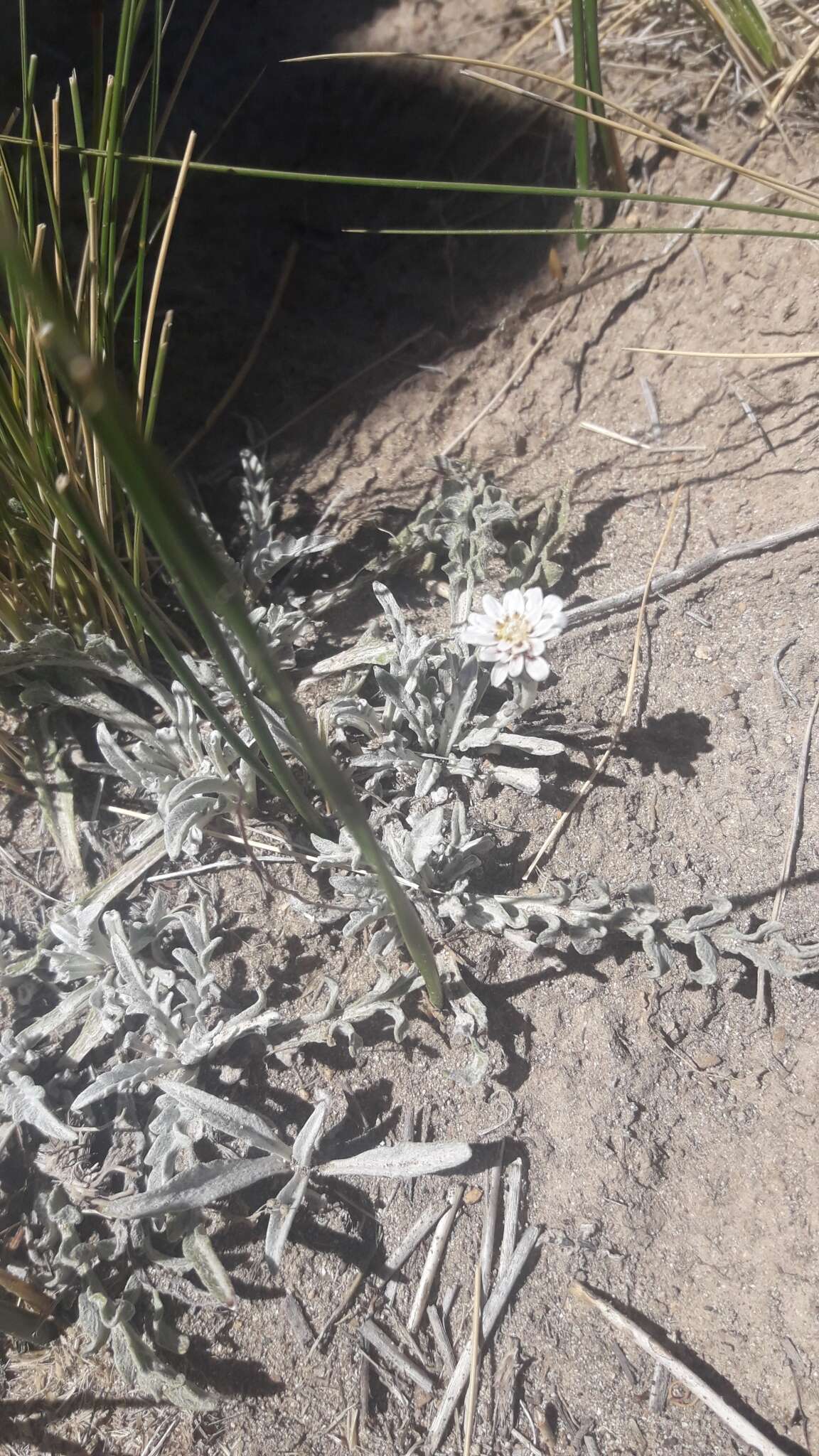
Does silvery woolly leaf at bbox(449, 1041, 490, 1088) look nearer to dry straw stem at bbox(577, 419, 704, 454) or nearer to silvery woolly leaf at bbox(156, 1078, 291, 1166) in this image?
silvery woolly leaf at bbox(156, 1078, 291, 1166)

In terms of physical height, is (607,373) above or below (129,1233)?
above

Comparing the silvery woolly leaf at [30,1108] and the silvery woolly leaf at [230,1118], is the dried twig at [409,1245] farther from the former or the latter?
the silvery woolly leaf at [30,1108]

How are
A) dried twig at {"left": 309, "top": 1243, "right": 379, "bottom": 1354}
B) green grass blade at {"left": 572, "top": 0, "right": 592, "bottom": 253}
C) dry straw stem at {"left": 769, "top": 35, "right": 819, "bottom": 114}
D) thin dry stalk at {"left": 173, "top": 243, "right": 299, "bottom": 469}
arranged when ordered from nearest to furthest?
1. dried twig at {"left": 309, "top": 1243, "right": 379, "bottom": 1354}
2. green grass blade at {"left": 572, "top": 0, "right": 592, "bottom": 253}
3. dry straw stem at {"left": 769, "top": 35, "right": 819, "bottom": 114}
4. thin dry stalk at {"left": 173, "top": 243, "right": 299, "bottom": 469}

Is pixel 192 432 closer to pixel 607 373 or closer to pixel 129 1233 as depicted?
pixel 607 373

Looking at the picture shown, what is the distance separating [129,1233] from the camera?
116 cm

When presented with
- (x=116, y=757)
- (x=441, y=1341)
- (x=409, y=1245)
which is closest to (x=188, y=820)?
(x=116, y=757)

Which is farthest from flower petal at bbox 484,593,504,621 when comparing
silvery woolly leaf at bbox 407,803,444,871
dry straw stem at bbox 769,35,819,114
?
dry straw stem at bbox 769,35,819,114

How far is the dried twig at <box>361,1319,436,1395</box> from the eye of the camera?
42.7 inches

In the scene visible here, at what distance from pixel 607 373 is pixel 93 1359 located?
5.69ft

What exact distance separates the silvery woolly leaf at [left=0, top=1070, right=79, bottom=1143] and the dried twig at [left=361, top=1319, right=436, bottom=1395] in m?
0.44

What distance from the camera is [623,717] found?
1.47m

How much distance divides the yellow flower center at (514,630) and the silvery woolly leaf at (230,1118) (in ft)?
2.24

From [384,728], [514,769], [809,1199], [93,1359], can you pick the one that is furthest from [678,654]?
[93,1359]

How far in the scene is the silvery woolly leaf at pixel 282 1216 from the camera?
3.61 ft
